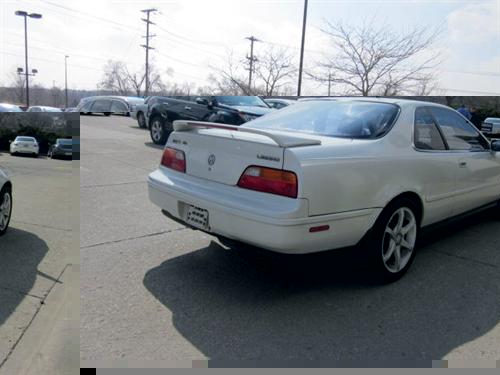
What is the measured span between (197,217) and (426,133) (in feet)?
6.84

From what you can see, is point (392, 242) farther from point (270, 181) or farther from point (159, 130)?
point (159, 130)

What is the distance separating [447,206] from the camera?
386cm

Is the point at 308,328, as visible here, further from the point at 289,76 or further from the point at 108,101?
the point at 289,76

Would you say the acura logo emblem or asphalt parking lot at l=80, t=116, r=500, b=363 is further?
the acura logo emblem

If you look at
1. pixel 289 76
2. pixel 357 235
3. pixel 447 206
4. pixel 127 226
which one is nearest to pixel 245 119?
pixel 127 226

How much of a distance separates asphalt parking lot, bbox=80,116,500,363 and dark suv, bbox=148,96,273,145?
3.99 metres

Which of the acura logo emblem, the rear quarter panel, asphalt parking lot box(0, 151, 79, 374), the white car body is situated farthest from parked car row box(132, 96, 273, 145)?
the white car body

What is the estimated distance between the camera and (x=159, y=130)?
988 centimetres

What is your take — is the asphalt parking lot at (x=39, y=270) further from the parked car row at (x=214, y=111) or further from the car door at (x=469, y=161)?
the parked car row at (x=214, y=111)

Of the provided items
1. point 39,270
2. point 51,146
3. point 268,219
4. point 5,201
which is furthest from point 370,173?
point 5,201

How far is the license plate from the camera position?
297cm

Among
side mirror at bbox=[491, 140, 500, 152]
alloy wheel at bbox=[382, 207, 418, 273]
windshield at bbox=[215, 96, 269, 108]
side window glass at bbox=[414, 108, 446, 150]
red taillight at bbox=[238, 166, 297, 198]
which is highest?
windshield at bbox=[215, 96, 269, 108]

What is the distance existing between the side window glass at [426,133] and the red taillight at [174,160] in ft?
6.12

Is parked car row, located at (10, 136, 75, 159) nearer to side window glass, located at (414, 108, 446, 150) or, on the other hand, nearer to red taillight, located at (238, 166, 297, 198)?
red taillight, located at (238, 166, 297, 198)
